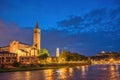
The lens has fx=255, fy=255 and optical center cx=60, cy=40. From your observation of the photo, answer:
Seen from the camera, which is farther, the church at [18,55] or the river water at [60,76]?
the church at [18,55]

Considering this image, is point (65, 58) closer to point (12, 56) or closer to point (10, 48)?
point (10, 48)

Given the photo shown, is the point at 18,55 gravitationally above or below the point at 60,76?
above

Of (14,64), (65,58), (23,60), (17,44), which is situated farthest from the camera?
(65,58)

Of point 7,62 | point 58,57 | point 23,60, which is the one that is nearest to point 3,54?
point 7,62

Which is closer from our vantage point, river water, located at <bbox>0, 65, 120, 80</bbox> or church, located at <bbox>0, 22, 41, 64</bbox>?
river water, located at <bbox>0, 65, 120, 80</bbox>

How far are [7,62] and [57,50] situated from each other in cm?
7958

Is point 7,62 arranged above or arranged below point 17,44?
below

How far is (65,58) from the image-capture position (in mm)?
191125

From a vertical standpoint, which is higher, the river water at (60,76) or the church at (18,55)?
the church at (18,55)

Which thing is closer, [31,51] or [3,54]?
[3,54]

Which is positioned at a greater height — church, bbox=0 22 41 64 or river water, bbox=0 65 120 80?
church, bbox=0 22 41 64

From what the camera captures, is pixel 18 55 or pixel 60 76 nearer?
pixel 60 76

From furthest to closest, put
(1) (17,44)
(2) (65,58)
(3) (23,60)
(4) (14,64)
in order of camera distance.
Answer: (2) (65,58) → (1) (17,44) → (3) (23,60) → (4) (14,64)

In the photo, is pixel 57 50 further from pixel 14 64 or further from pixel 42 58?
pixel 14 64
